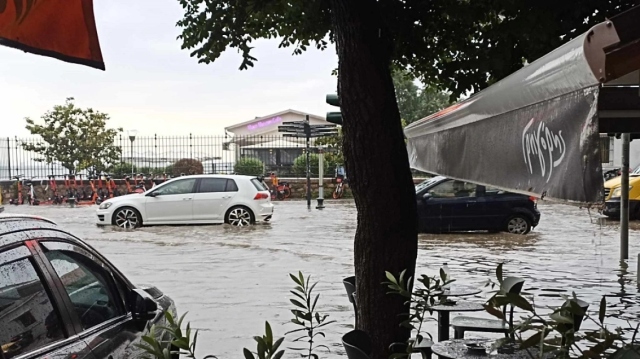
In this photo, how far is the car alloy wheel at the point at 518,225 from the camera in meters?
16.6

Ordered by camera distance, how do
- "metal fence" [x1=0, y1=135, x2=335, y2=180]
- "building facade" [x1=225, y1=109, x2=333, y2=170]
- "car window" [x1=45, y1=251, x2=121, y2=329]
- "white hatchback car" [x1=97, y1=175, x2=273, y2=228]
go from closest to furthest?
"car window" [x1=45, y1=251, x2=121, y2=329]
"white hatchback car" [x1=97, y1=175, x2=273, y2=228]
"metal fence" [x1=0, y1=135, x2=335, y2=180]
"building facade" [x1=225, y1=109, x2=333, y2=170]

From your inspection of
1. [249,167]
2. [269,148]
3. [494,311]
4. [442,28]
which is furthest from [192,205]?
[494,311]

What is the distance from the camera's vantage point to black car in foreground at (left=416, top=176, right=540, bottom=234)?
54.1 feet

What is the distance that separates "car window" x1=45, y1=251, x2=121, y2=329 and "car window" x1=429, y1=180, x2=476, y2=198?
13.4 m

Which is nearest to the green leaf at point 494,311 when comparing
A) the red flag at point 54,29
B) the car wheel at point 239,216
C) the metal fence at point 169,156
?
the red flag at point 54,29

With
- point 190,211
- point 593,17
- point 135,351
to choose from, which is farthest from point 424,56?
point 190,211

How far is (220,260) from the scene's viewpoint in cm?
1275

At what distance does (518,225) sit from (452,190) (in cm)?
169

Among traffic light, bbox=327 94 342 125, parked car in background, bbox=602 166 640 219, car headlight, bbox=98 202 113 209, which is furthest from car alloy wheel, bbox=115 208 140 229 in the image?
parked car in background, bbox=602 166 640 219

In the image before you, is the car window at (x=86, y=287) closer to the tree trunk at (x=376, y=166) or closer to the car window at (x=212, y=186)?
the tree trunk at (x=376, y=166)

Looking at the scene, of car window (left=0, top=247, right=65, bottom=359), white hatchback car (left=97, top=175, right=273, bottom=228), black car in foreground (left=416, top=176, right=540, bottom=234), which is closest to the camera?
car window (left=0, top=247, right=65, bottom=359)

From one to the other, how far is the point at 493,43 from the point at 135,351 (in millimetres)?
3698

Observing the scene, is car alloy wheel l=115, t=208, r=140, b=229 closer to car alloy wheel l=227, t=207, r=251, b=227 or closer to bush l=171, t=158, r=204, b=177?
car alloy wheel l=227, t=207, r=251, b=227

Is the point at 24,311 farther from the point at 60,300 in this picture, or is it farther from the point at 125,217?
the point at 125,217
